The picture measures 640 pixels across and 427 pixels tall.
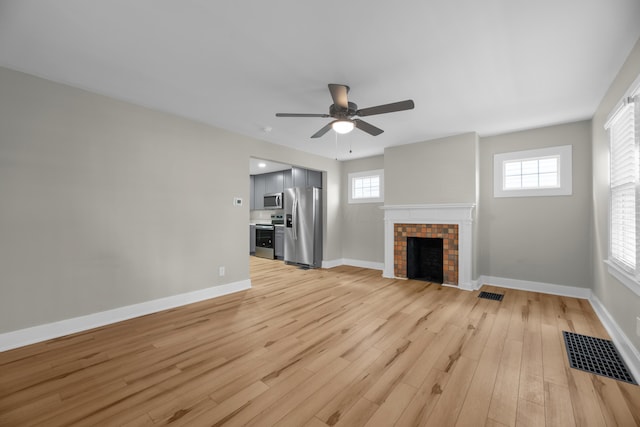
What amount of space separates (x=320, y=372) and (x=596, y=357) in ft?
7.53

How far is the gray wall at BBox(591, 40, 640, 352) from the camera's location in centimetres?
216

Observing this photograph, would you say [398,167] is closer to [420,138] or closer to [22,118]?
[420,138]

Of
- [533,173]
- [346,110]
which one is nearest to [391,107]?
[346,110]

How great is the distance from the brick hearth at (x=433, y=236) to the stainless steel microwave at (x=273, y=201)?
347cm

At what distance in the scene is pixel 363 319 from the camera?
303 cm

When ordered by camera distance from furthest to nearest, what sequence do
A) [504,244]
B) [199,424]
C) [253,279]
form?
[253,279]
[504,244]
[199,424]

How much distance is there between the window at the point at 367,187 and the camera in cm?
588

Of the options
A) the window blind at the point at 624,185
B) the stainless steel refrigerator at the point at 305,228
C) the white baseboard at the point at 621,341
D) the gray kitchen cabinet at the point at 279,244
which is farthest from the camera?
the gray kitchen cabinet at the point at 279,244

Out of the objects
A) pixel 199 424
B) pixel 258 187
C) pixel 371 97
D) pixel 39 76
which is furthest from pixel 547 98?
pixel 258 187

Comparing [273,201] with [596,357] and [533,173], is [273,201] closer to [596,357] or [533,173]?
[533,173]

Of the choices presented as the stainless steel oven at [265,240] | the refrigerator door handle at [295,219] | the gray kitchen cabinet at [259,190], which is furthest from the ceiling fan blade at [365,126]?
the gray kitchen cabinet at [259,190]

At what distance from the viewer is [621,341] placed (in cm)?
234

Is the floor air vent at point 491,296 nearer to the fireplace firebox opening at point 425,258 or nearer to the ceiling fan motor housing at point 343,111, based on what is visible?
the fireplace firebox opening at point 425,258

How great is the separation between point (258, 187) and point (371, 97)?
226 inches
